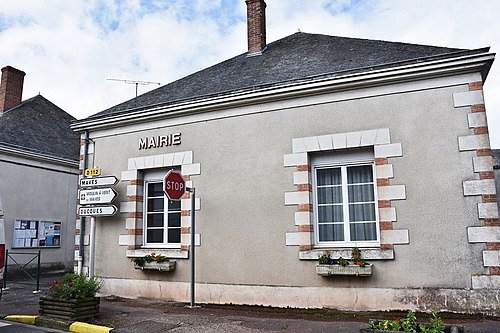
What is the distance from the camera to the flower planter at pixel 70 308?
6.27 meters

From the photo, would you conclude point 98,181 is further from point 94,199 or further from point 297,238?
point 297,238

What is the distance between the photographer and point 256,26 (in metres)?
10.6

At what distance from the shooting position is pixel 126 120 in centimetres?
910

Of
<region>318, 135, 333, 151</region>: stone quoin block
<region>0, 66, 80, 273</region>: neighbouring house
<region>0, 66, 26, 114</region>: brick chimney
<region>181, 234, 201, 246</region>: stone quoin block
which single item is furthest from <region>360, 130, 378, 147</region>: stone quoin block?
<region>0, 66, 26, 114</region>: brick chimney

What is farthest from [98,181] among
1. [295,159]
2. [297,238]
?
[297,238]

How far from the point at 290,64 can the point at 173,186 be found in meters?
3.52

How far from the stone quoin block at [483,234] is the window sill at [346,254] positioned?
113 cm

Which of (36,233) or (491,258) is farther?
(36,233)

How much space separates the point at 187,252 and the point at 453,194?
4.68 metres

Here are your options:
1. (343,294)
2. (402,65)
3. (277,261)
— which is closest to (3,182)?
(277,261)

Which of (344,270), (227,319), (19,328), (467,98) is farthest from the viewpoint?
(344,270)

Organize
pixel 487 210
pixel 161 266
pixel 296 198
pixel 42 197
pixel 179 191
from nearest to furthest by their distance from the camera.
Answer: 1. pixel 487 210
2. pixel 296 198
3. pixel 179 191
4. pixel 161 266
5. pixel 42 197

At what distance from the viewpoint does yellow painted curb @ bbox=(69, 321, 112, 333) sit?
5.84 m

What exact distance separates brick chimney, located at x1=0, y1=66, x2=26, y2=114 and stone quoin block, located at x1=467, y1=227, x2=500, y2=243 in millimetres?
15299
